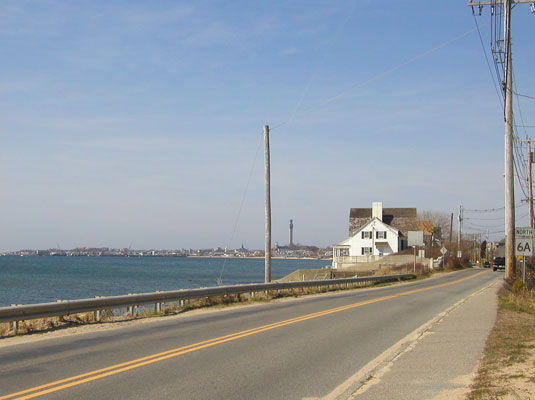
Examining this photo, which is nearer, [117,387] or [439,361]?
[117,387]

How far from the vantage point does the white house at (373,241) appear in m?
84.5

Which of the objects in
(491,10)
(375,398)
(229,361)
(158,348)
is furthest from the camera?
(491,10)

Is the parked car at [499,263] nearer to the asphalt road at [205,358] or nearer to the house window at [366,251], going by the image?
the house window at [366,251]

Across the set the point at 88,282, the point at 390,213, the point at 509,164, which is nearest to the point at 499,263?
the point at 390,213

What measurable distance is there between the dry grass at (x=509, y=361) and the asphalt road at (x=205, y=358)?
197 centimetres

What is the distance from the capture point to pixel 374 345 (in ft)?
40.6

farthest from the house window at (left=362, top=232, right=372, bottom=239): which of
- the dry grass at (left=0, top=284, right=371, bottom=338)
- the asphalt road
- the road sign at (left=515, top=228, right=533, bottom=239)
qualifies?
the asphalt road

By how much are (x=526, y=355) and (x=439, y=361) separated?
4.75 ft

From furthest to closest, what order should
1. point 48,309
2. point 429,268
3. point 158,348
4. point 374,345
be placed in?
point 429,268 < point 48,309 < point 374,345 < point 158,348

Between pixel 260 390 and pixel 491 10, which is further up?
pixel 491 10

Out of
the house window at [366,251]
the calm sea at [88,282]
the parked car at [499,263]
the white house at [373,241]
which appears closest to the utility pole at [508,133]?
the calm sea at [88,282]

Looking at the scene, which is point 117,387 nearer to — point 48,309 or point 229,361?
point 229,361

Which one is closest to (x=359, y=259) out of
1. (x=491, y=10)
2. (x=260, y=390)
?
(x=491, y=10)

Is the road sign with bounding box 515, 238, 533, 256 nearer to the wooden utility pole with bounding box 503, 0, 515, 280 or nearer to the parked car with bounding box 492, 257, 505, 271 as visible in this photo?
the wooden utility pole with bounding box 503, 0, 515, 280
